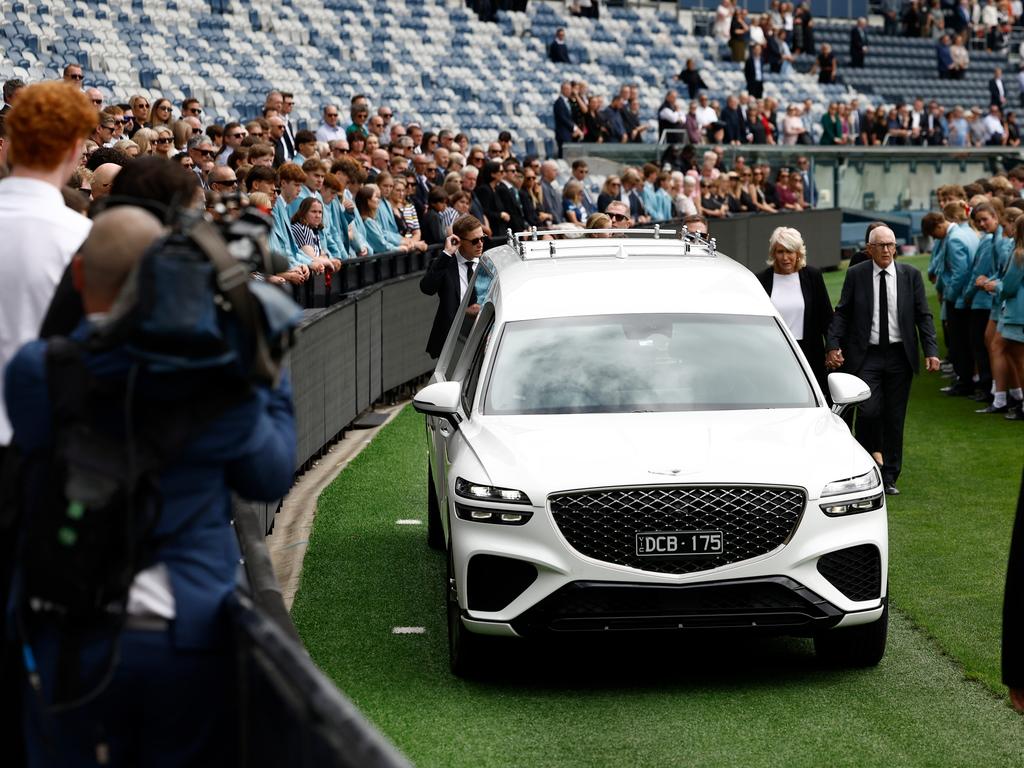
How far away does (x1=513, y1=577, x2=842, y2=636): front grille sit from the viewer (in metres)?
7.34

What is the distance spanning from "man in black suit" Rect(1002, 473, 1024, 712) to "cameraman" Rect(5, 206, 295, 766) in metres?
1.83

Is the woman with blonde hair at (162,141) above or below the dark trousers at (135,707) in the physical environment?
above

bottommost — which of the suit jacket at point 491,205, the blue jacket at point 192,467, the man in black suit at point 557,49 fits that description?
the suit jacket at point 491,205

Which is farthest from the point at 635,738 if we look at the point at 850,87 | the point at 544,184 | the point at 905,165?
the point at 850,87

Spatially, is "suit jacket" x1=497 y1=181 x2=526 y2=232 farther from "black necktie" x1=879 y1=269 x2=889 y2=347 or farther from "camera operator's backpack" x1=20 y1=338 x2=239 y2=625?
"camera operator's backpack" x1=20 y1=338 x2=239 y2=625

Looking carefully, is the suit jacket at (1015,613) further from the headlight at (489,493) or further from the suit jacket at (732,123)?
the suit jacket at (732,123)

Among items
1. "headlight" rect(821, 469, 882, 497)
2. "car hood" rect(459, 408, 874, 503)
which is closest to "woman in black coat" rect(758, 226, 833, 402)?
"car hood" rect(459, 408, 874, 503)

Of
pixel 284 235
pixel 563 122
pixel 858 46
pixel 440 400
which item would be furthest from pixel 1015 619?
pixel 858 46

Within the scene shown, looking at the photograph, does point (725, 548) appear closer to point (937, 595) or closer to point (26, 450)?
point (937, 595)

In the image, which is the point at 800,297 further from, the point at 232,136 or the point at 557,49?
the point at 557,49

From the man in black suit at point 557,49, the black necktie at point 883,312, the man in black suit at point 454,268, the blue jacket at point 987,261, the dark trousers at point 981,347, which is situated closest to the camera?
the black necktie at point 883,312

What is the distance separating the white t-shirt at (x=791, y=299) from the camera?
1148cm

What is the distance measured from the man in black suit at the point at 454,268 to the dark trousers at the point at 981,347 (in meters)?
6.24

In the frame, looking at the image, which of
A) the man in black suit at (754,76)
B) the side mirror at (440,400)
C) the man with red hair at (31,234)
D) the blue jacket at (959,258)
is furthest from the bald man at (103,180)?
the man in black suit at (754,76)
